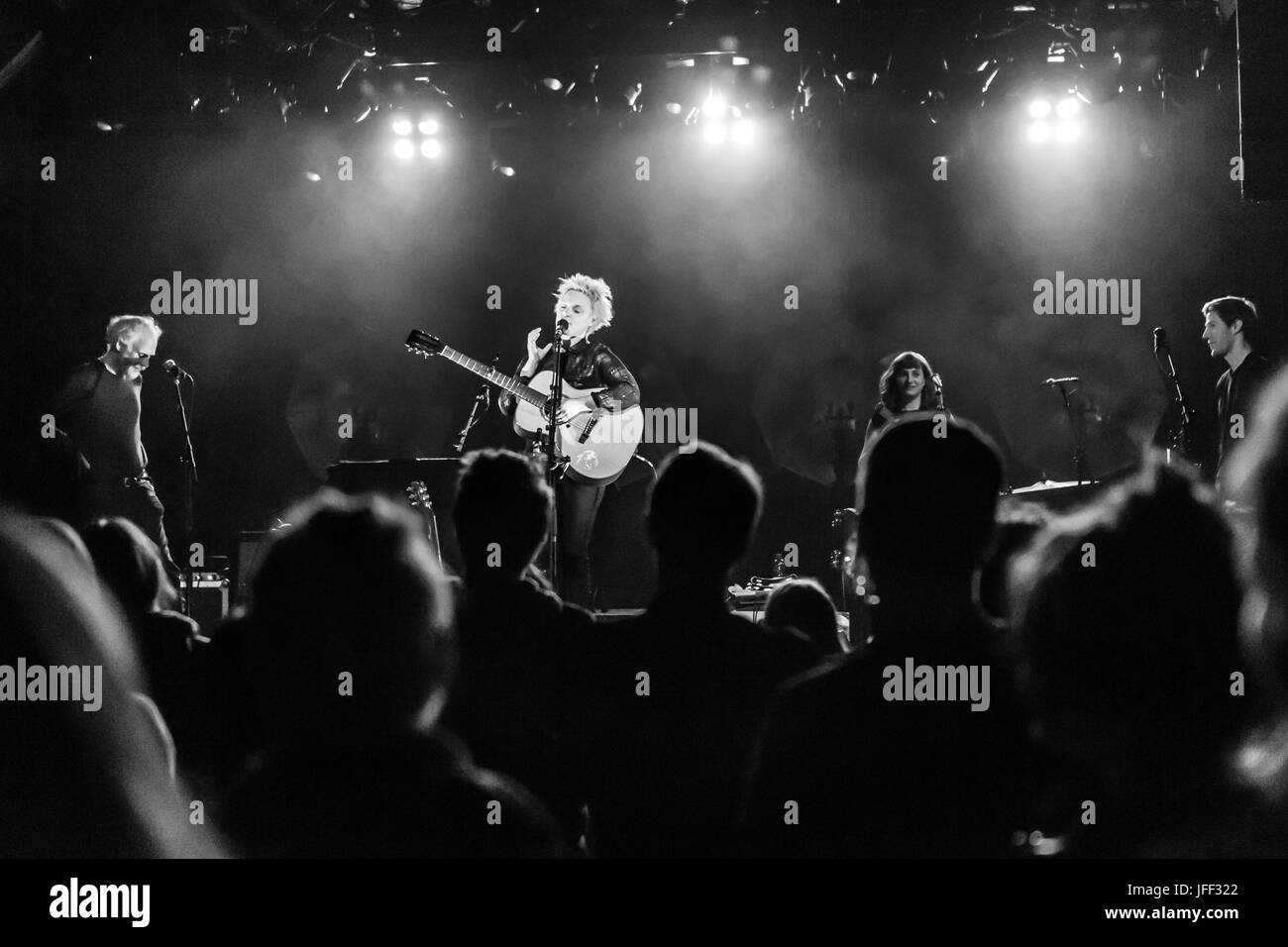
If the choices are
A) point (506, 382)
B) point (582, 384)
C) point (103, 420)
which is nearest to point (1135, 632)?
point (582, 384)

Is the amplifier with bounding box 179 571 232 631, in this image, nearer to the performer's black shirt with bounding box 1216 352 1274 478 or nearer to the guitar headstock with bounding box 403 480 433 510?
the guitar headstock with bounding box 403 480 433 510

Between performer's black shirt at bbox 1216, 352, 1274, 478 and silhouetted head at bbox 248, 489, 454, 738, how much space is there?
9.63 ft

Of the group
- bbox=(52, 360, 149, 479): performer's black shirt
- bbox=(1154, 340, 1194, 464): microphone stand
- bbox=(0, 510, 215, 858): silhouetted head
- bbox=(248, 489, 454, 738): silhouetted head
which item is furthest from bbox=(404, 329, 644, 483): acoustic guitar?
bbox=(1154, 340, 1194, 464): microphone stand

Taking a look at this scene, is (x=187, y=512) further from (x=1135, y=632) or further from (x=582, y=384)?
(x=1135, y=632)

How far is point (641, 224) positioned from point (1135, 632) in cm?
394

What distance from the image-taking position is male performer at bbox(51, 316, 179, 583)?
4.06m

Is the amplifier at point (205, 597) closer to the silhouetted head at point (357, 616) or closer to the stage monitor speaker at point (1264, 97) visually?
the silhouetted head at point (357, 616)

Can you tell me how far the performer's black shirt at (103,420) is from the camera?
407cm

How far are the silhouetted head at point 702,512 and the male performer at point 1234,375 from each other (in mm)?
2176

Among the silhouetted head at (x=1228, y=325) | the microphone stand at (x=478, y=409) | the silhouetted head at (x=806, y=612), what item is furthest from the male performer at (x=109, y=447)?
the silhouetted head at (x=1228, y=325)

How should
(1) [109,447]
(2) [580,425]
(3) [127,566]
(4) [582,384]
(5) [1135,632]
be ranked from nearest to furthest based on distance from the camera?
(3) [127,566]
(5) [1135,632]
(1) [109,447]
(2) [580,425]
(4) [582,384]

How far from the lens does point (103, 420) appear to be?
4094mm

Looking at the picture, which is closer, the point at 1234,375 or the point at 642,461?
the point at 1234,375
